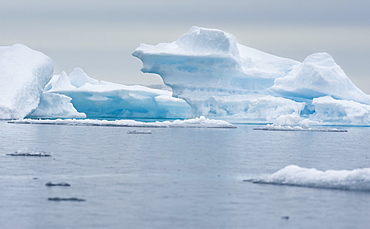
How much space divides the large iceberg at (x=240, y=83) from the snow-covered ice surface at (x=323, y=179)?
3111 cm

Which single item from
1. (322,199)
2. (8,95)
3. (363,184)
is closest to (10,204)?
(322,199)

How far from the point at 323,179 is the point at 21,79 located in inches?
1473

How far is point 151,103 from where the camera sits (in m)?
61.2

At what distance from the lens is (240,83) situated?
163 ft

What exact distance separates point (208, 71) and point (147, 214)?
37521mm

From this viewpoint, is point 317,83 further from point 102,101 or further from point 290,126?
point 102,101

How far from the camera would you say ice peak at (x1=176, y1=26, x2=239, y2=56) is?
45875 millimetres

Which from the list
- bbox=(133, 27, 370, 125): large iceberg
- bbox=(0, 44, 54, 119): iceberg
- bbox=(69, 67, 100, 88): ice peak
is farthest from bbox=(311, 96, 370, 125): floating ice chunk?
bbox=(69, 67, 100, 88): ice peak

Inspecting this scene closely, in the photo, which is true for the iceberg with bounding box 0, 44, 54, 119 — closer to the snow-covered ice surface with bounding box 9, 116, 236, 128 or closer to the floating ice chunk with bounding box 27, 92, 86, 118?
the floating ice chunk with bounding box 27, 92, 86, 118

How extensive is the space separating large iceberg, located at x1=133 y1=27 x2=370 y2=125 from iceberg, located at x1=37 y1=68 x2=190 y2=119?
405 inches

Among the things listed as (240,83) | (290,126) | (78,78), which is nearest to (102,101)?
(78,78)

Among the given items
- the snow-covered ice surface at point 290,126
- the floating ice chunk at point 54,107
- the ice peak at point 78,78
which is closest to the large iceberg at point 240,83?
the snow-covered ice surface at point 290,126

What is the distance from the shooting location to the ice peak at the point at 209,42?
45.9 m

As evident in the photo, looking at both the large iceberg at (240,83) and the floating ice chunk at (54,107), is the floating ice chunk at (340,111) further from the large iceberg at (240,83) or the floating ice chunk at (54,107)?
the floating ice chunk at (54,107)
